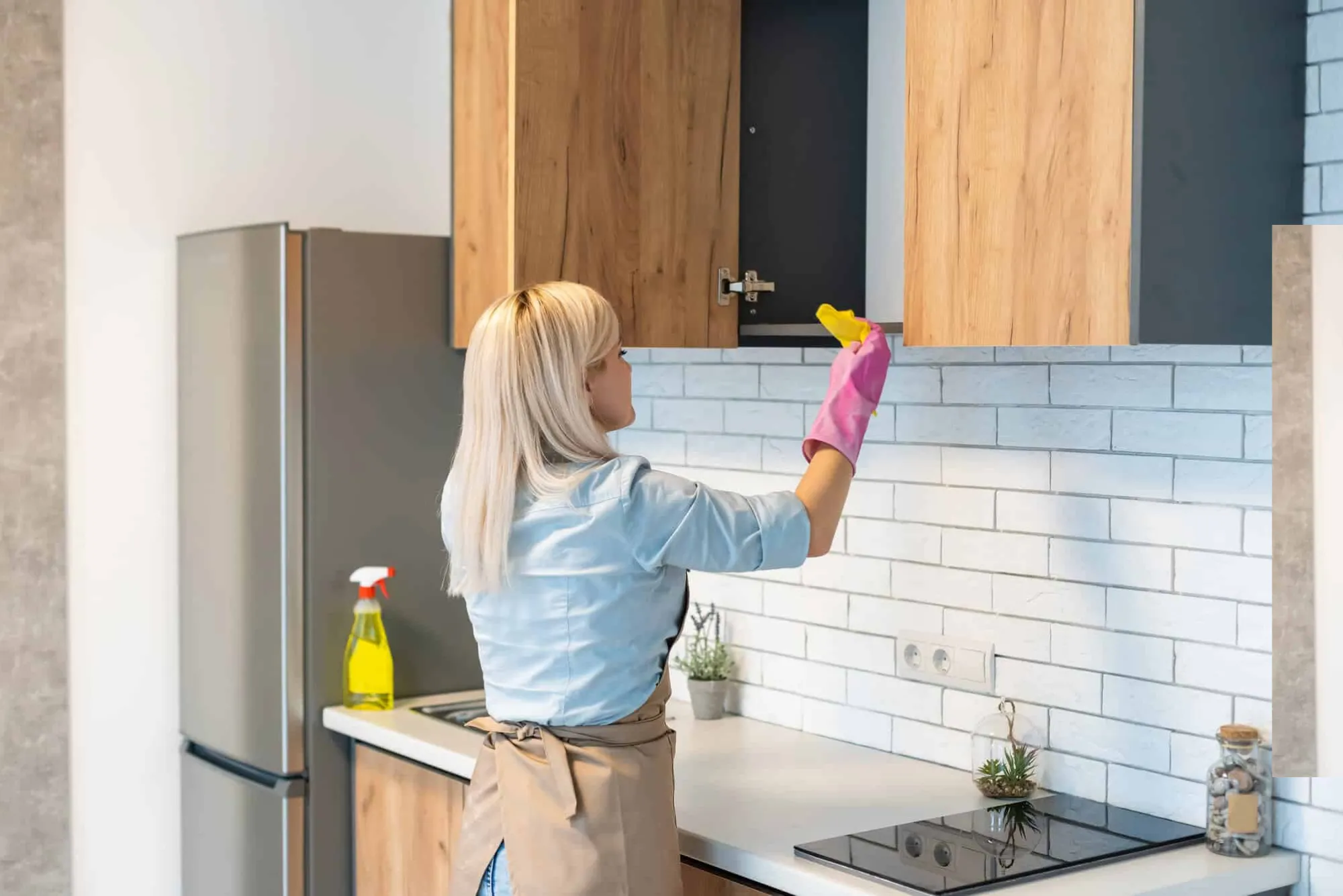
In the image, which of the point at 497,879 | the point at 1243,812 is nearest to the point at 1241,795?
the point at 1243,812

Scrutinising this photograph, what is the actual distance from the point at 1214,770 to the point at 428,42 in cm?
216

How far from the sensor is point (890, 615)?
2.48 metres

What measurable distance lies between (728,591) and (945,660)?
565 mm

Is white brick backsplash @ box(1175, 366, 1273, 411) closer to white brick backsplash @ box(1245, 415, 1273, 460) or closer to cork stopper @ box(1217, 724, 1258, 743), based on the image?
white brick backsplash @ box(1245, 415, 1273, 460)

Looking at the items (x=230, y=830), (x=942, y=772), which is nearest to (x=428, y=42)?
(x=230, y=830)

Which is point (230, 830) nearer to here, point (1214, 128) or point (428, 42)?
point (428, 42)

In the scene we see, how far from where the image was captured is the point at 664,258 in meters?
2.53

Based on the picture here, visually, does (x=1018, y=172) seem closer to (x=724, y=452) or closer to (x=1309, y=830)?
(x=1309, y=830)

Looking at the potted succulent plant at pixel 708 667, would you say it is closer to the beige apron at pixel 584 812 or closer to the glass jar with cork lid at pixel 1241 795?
the beige apron at pixel 584 812

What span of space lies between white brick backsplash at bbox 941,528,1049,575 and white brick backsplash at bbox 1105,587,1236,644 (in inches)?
5.2

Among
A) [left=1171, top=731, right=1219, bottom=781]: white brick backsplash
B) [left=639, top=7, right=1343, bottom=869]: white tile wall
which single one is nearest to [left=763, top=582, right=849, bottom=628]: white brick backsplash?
[left=639, top=7, right=1343, bottom=869]: white tile wall

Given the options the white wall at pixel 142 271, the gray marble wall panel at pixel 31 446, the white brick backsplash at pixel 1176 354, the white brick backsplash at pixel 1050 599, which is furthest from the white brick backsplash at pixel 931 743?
the gray marble wall panel at pixel 31 446

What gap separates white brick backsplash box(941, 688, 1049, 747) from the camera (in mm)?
2234

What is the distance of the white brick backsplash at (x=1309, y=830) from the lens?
186 centimetres
